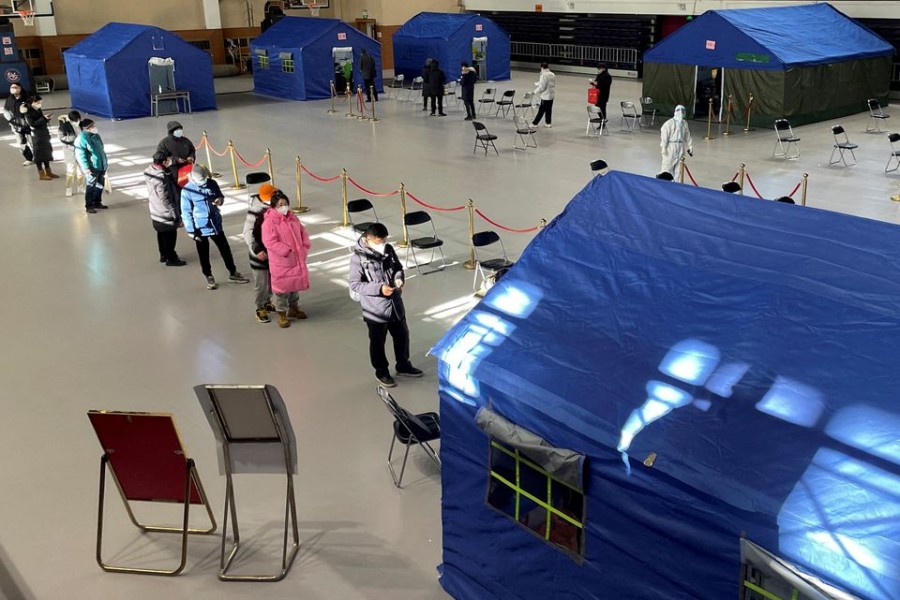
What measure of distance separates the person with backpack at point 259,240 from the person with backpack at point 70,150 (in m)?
6.97

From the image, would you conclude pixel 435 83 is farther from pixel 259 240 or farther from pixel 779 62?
pixel 259 240

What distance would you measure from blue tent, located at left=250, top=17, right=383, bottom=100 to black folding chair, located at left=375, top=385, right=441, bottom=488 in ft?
68.8

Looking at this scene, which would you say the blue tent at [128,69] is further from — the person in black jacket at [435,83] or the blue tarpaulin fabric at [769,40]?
the blue tarpaulin fabric at [769,40]

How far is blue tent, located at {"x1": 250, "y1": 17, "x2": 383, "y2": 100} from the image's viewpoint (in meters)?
26.0

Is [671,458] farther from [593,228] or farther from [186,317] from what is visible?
[186,317]

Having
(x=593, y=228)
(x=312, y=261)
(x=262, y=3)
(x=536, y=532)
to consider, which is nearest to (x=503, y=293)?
(x=593, y=228)

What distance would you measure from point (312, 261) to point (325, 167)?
596 cm

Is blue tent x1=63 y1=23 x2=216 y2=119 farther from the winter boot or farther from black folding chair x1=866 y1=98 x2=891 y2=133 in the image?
black folding chair x1=866 y1=98 x2=891 y2=133

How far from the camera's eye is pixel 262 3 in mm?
34750

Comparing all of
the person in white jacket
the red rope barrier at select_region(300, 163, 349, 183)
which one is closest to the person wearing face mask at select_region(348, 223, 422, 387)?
the red rope barrier at select_region(300, 163, 349, 183)

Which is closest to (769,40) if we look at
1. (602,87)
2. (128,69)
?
(602,87)

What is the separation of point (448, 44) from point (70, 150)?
14814mm

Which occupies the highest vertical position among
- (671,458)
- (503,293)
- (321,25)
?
(321,25)

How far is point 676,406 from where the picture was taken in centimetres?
443
